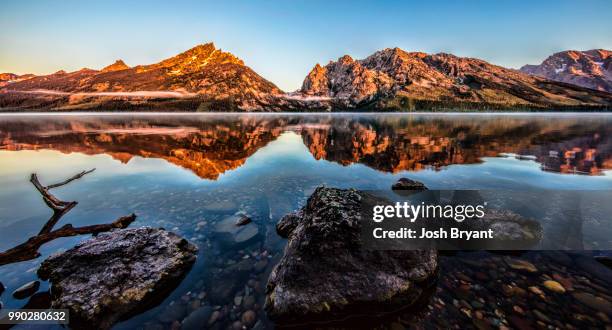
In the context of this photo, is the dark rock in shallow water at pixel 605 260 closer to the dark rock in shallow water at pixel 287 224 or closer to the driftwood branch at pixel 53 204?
the dark rock in shallow water at pixel 287 224

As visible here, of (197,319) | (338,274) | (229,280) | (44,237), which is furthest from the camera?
(44,237)

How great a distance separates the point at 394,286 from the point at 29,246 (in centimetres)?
1199

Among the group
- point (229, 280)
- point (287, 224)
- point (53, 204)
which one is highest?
point (53, 204)

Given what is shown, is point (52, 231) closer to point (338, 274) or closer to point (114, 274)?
point (114, 274)

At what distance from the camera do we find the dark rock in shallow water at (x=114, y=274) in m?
6.33

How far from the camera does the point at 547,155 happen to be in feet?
87.9

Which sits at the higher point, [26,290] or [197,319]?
[26,290]

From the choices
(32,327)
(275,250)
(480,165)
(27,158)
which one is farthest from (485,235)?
(27,158)

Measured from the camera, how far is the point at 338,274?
695 cm

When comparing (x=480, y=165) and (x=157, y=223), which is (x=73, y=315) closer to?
(x=157, y=223)

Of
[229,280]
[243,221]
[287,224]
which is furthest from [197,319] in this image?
[243,221]

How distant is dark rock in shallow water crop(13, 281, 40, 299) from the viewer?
684 cm

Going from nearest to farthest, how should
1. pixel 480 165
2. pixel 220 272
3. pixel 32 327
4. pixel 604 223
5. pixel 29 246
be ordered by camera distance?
pixel 32 327 → pixel 220 272 → pixel 29 246 → pixel 604 223 → pixel 480 165

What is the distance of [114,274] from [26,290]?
2304 millimetres
